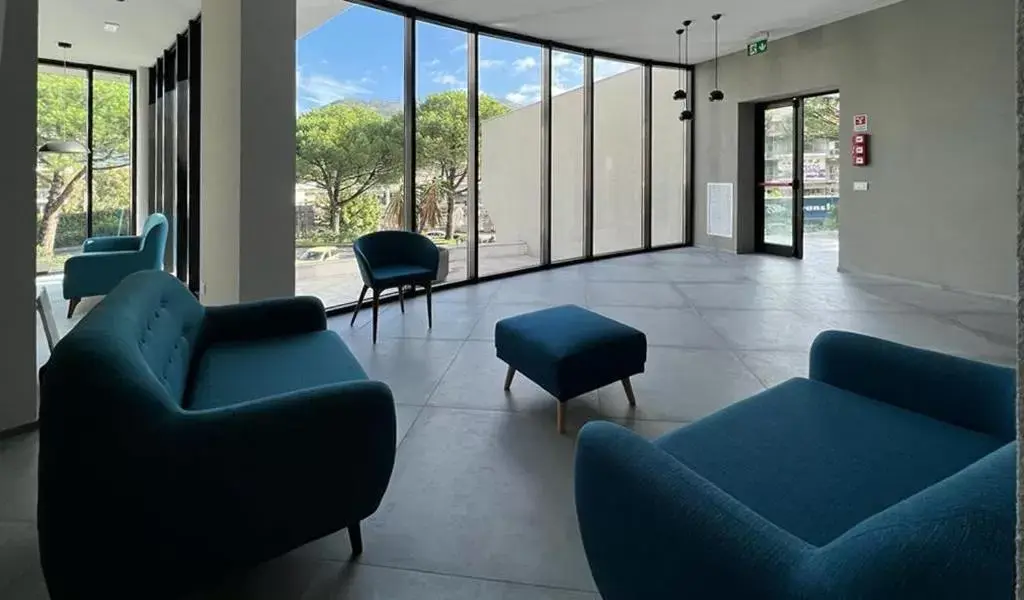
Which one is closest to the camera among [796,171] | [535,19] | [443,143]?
[443,143]

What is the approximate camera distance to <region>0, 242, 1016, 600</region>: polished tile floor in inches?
75.5

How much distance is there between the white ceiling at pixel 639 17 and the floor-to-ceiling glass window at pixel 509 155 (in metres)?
0.41

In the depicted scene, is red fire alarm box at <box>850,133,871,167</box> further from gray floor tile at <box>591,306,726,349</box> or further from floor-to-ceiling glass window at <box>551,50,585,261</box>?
gray floor tile at <box>591,306,726,349</box>

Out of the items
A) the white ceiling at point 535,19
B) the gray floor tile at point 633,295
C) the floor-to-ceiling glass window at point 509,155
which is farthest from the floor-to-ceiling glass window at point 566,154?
the gray floor tile at point 633,295

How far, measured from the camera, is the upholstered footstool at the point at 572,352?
120 inches

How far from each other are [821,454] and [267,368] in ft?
6.78

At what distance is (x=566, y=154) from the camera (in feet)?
29.6

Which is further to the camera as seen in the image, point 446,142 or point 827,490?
point 446,142

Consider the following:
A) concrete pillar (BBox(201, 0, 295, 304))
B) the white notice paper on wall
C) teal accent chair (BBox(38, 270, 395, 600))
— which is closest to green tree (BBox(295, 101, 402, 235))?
concrete pillar (BBox(201, 0, 295, 304))

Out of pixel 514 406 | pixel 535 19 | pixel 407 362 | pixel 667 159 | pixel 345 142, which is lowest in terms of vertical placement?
pixel 514 406

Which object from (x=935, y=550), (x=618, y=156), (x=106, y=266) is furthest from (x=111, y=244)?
(x=935, y=550)

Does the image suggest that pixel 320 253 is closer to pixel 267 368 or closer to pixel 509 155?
pixel 509 155

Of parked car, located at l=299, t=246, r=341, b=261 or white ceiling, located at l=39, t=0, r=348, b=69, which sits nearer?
parked car, located at l=299, t=246, r=341, b=261

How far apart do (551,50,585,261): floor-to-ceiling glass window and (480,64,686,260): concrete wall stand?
15mm
